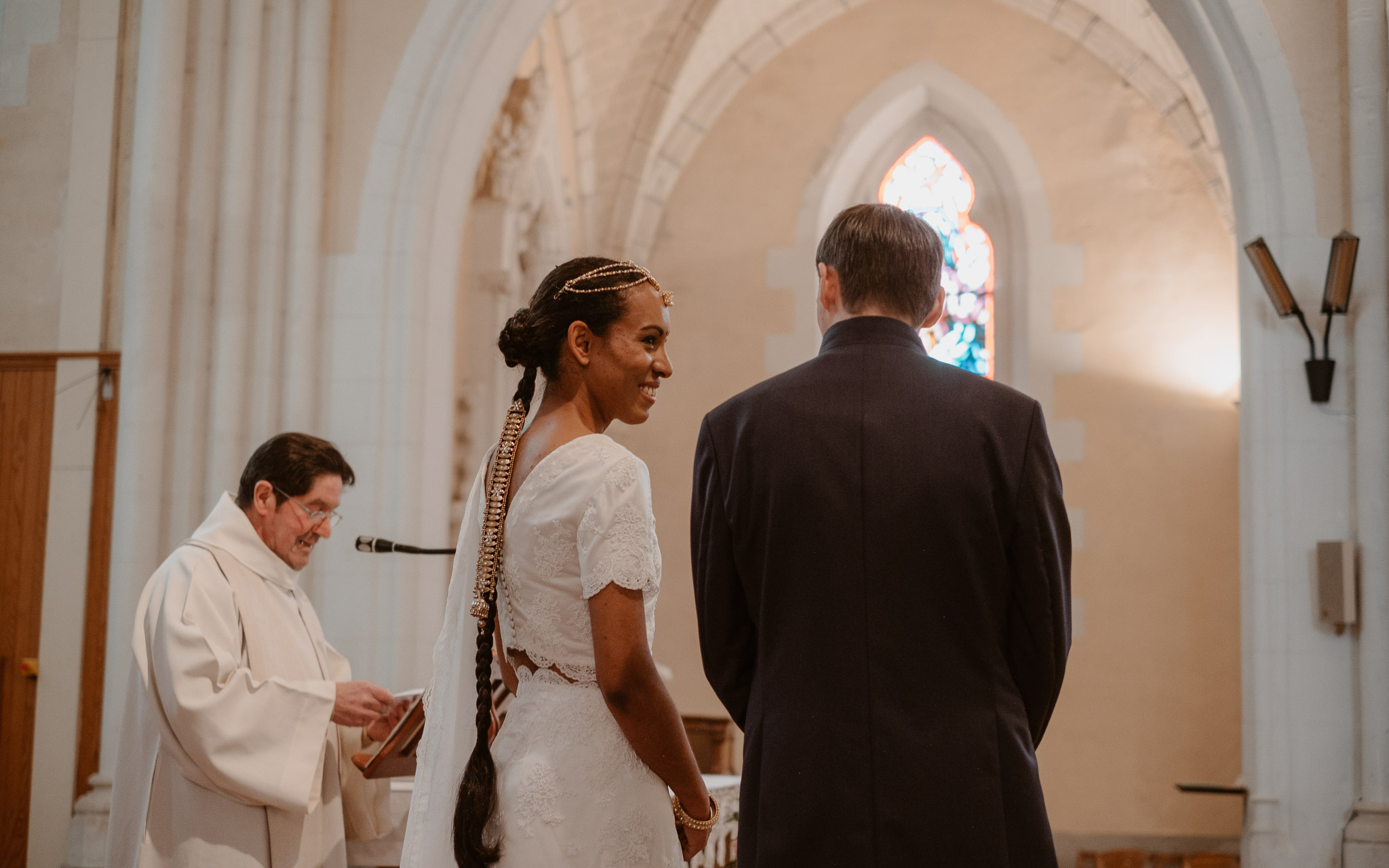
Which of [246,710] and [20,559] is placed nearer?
[246,710]

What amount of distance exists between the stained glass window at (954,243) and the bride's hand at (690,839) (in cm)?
703

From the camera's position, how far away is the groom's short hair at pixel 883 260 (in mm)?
1753

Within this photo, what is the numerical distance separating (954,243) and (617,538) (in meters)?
7.49

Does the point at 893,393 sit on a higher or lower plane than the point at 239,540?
higher

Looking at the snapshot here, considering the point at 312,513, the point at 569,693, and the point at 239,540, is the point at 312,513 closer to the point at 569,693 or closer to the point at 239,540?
the point at 239,540

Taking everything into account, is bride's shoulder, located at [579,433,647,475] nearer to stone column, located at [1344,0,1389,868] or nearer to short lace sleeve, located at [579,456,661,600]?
short lace sleeve, located at [579,456,661,600]

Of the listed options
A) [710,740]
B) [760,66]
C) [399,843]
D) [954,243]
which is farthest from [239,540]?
[954,243]

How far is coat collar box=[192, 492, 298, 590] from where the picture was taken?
9.50 feet

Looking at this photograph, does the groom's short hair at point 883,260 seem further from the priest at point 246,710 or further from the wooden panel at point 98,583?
the wooden panel at point 98,583

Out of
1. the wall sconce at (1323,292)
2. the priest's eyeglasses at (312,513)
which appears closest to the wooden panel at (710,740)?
the wall sconce at (1323,292)

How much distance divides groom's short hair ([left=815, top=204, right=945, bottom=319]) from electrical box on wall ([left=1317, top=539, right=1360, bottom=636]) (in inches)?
122

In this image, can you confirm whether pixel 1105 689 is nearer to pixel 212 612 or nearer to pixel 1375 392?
pixel 1375 392

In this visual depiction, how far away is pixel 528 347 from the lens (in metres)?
1.92

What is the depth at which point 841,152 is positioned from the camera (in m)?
8.74
